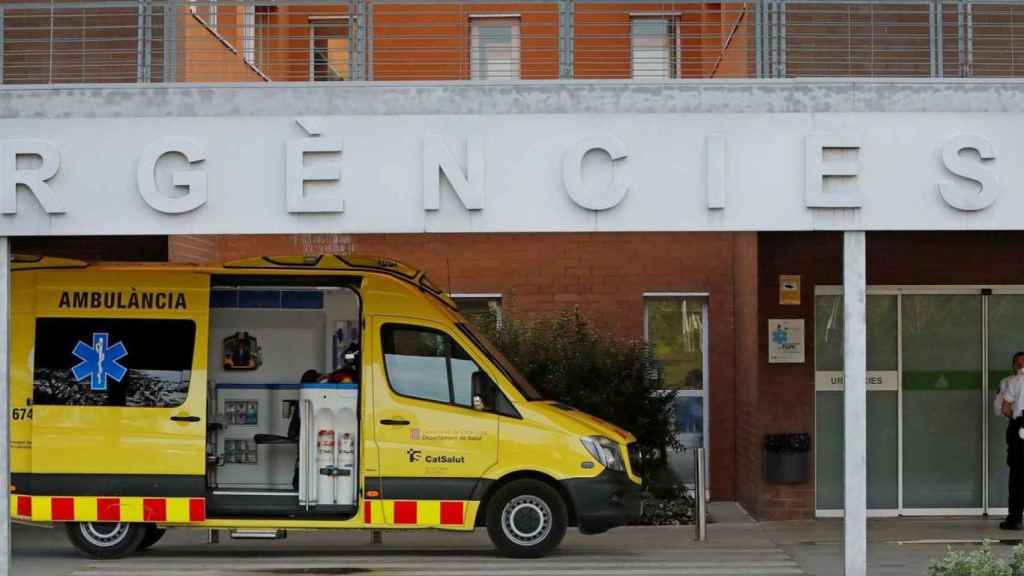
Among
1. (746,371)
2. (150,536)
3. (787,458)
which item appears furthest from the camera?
(746,371)

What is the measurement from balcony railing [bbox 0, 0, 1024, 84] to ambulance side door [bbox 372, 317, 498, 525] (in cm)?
268

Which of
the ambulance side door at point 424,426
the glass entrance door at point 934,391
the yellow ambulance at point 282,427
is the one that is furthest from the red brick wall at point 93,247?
the glass entrance door at point 934,391

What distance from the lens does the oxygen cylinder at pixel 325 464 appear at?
555 inches

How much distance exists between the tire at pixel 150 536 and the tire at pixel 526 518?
322 cm

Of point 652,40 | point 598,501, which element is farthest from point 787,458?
point 652,40

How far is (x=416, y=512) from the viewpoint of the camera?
1390 centimetres

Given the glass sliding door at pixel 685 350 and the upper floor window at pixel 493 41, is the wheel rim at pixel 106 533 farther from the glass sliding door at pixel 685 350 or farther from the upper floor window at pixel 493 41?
the upper floor window at pixel 493 41

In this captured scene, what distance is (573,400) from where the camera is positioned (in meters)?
18.0

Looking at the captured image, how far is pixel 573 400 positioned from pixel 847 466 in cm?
615

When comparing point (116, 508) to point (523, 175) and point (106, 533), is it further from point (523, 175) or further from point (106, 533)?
point (523, 175)

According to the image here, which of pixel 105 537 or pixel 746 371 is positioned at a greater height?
pixel 746 371

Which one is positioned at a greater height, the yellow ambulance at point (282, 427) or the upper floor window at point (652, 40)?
the upper floor window at point (652, 40)

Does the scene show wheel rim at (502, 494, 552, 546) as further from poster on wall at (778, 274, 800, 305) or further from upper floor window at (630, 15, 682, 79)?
upper floor window at (630, 15, 682, 79)

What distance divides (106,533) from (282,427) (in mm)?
1873
